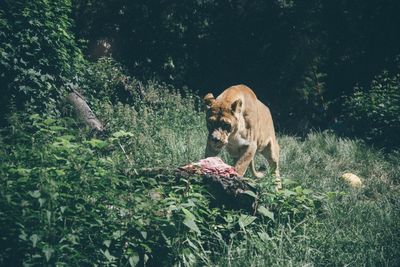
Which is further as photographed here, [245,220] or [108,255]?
[245,220]

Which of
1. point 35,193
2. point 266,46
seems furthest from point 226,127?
point 266,46

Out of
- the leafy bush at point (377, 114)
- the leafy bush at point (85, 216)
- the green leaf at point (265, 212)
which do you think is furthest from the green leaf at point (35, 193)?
the leafy bush at point (377, 114)

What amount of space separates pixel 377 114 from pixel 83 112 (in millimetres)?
7088

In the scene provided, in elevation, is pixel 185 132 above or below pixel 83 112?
below

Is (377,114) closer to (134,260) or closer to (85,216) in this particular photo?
(134,260)

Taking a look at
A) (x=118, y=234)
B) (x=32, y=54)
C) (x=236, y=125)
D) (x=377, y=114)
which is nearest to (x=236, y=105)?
(x=236, y=125)

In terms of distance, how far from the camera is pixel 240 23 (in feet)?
45.4

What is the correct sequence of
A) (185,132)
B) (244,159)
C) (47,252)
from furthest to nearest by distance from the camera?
(185,132), (244,159), (47,252)

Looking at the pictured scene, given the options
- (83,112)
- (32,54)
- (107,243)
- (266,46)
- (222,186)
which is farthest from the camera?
(266,46)

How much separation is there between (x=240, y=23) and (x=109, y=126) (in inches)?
265

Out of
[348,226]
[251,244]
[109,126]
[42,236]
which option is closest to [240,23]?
[109,126]

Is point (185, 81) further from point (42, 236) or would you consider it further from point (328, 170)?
point (42, 236)

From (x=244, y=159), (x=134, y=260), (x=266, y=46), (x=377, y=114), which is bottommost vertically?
(x=134, y=260)

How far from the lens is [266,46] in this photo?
45.3ft
